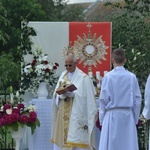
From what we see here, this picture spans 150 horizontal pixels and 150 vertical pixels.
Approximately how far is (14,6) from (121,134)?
2883cm

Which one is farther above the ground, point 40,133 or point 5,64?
point 5,64

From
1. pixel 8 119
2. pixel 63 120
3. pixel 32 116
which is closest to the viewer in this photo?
pixel 63 120

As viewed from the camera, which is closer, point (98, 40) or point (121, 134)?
point (121, 134)

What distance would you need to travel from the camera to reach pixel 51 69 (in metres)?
10.2

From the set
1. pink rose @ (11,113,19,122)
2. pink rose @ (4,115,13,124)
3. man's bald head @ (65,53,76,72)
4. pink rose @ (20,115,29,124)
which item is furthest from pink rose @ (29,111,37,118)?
man's bald head @ (65,53,76,72)

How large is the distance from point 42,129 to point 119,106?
8.23 ft

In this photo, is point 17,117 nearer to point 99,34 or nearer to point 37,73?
point 37,73

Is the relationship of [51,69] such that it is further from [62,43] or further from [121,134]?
[121,134]

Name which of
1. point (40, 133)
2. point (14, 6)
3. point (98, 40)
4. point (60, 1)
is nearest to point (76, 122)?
point (40, 133)

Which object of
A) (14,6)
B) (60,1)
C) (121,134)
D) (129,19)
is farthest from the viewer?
(60,1)

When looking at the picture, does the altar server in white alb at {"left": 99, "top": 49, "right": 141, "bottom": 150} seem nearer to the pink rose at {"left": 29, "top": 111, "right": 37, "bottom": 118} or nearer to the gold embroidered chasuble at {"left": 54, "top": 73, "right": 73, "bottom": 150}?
the gold embroidered chasuble at {"left": 54, "top": 73, "right": 73, "bottom": 150}

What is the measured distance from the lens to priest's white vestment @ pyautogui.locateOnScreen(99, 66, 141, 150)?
7.60m

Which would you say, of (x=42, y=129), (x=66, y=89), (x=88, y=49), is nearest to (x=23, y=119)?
(x=42, y=129)

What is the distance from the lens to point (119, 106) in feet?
25.0
